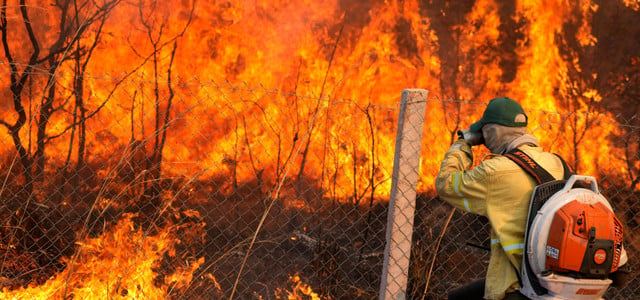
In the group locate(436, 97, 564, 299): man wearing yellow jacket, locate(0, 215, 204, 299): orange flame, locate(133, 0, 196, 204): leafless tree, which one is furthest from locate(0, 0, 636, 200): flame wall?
locate(436, 97, 564, 299): man wearing yellow jacket

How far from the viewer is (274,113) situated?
6477 mm

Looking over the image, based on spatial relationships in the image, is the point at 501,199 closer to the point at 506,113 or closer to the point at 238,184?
the point at 506,113

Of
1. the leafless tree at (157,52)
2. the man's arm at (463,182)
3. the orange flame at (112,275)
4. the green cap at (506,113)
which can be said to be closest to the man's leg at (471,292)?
the man's arm at (463,182)

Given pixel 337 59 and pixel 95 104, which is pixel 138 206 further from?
pixel 337 59

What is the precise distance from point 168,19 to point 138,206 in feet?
6.50

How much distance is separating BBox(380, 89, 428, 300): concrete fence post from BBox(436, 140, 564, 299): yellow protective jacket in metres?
0.44

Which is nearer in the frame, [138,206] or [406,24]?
[138,206]

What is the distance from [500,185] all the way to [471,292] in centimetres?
65

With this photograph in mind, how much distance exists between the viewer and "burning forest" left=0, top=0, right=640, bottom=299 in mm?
5875

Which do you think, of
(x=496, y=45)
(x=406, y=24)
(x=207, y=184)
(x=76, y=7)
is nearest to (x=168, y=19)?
(x=76, y=7)

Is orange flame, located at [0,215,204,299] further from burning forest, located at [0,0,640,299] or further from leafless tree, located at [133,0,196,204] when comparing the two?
leafless tree, located at [133,0,196,204]

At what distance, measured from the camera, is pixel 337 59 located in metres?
6.57

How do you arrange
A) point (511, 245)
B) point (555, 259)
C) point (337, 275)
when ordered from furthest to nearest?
point (337, 275) → point (511, 245) → point (555, 259)

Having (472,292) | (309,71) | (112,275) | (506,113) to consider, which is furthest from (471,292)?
(309,71)
